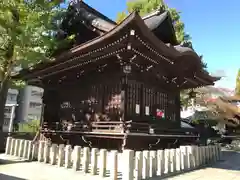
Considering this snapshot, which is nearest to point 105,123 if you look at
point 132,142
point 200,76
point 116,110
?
point 116,110

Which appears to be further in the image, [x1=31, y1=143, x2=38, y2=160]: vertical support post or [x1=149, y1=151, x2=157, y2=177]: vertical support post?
[x1=31, y1=143, x2=38, y2=160]: vertical support post

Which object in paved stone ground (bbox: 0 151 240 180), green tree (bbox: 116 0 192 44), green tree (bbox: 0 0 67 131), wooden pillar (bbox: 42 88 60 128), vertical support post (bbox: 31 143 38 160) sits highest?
green tree (bbox: 116 0 192 44)

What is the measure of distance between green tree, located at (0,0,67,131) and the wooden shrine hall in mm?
1194

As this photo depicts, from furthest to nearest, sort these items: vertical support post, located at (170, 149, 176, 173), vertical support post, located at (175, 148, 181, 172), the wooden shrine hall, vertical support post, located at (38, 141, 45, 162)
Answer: the wooden shrine hall < vertical support post, located at (38, 141, 45, 162) < vertical support post, located at (175, 148, 181, 172) < vertical support post, located at (170, 149, 176, 173)

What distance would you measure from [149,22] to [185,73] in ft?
11.2

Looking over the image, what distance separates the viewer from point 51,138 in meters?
13.2

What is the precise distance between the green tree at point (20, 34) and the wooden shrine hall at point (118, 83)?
119cm

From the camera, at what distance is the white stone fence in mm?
6277

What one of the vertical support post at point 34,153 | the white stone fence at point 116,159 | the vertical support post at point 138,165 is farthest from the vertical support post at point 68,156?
the vertical support post at point 138,165

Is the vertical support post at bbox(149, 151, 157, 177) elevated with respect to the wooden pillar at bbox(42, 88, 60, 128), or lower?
lower

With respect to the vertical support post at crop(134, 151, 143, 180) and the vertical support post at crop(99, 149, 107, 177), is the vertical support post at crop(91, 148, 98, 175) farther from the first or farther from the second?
the vertical support post at crop(134, 151, 143, 180)

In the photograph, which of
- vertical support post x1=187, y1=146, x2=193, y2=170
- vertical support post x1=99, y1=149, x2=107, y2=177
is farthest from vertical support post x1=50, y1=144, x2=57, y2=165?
vertical support post x1=187, y1=146, x2=193, y2=170

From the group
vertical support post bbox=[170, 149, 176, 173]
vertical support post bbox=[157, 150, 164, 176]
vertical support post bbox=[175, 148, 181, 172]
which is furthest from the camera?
vertical support post bbox=[175, 148, 181, 172]

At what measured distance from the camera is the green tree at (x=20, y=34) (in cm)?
923
